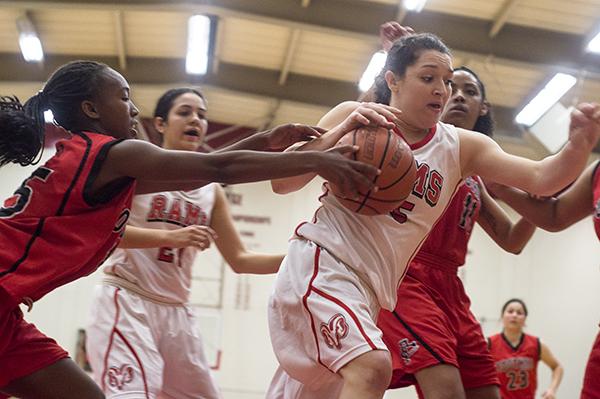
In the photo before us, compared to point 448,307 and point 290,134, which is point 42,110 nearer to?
point 290,134

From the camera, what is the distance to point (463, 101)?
16.2 ft

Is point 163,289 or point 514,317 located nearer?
point 163,289

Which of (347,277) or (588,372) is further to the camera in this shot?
(588,372)

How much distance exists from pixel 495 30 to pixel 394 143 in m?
9.49

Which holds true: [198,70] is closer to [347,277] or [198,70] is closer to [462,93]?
[462,93]

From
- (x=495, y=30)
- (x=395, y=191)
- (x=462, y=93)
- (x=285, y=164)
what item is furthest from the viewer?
(x=495, y=30)

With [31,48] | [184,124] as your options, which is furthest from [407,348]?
[31,48]

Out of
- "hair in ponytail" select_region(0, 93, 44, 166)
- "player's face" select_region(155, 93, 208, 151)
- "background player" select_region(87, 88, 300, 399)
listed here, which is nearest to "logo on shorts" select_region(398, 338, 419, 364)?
"background player" select_region(87, 88, 300, 399)

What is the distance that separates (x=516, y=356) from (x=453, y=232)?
5.73 m

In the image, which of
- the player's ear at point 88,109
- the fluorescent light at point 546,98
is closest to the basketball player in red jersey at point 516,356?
the fluorescent light at point 546,98

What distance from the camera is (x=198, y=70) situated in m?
15.1

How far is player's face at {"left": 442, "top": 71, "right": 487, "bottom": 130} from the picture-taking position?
4.93 m

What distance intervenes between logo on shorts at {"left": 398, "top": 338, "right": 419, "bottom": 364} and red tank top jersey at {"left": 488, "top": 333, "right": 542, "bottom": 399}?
5572 millimetres

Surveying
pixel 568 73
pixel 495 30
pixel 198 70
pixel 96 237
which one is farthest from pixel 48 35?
pixel 96 237
